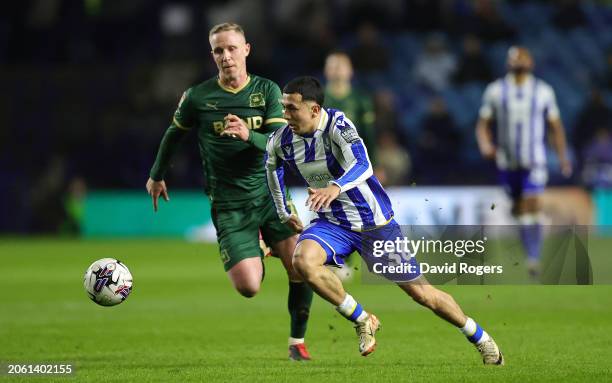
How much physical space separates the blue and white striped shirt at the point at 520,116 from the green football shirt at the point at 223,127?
613cm

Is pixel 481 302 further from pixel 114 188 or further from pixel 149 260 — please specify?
pixel 114 188

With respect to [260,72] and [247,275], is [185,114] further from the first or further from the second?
[260,72]

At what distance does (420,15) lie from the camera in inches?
966

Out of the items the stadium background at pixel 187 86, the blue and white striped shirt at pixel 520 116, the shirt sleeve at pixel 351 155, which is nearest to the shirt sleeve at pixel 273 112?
the shirt sleeve at pixel 351 155

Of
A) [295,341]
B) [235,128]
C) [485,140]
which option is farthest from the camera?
[485,140]

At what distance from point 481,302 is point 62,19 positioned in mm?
16930

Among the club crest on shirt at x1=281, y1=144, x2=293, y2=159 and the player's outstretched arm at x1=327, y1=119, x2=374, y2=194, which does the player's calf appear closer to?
the club crest on shirt at x1=281, y1=144, x2=293, y2=159

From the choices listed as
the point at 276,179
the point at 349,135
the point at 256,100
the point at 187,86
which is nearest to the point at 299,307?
the point at 276,179

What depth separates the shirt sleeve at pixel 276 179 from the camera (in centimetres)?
762

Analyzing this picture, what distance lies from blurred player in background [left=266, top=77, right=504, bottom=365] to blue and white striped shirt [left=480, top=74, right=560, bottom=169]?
6922mm

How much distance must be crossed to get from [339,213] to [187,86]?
1753 centimetres

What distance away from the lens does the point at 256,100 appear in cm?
839

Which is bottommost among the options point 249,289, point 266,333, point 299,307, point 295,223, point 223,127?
point 266,333

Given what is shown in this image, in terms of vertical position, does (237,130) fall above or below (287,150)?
above
